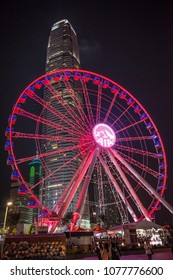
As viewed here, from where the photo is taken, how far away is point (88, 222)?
259 ft

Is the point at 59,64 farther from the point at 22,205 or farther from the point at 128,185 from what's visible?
the point at 128,185

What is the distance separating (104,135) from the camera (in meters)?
20.4

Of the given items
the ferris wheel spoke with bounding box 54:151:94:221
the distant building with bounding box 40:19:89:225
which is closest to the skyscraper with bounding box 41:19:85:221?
the distant building with bounding box 40:19:89:225

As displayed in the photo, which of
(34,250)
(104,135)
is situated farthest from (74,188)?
(34,250)

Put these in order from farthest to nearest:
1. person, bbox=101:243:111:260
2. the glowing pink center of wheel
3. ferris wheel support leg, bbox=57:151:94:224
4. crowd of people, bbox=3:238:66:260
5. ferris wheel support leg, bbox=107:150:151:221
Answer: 1. ferris wheel support leg, bbox=107:150:151:221
2. the glowing pink center of wheel
3. ferris wheel support leg, bbox=57:151:94:224
4. crowd of people, bbox=3:238:66:260
5. person, bbox=101:243:111:260

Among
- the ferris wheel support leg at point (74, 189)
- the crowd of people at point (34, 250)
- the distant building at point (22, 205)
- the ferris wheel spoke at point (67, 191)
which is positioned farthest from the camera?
the distant building at point (22, 205)

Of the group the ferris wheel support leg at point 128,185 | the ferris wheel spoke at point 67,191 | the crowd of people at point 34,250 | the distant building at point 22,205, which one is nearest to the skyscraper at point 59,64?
the distant building at point 22,205

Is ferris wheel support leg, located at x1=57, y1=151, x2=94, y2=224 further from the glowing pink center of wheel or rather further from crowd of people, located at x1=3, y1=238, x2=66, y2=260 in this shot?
crowd of people, located at x1=3, y1=238, x2=66, y2=260

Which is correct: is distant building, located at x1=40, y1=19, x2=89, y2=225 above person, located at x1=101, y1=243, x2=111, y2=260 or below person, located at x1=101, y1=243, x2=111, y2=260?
above

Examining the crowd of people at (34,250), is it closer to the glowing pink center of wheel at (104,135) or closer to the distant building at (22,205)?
the glowing pink center of wheel at (104,135)

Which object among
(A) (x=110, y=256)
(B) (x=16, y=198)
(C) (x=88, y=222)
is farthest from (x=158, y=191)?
(B) (x=16, y=198)

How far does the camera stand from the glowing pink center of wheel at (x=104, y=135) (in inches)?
782

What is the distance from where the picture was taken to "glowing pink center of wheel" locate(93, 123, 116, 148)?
19872 mm
